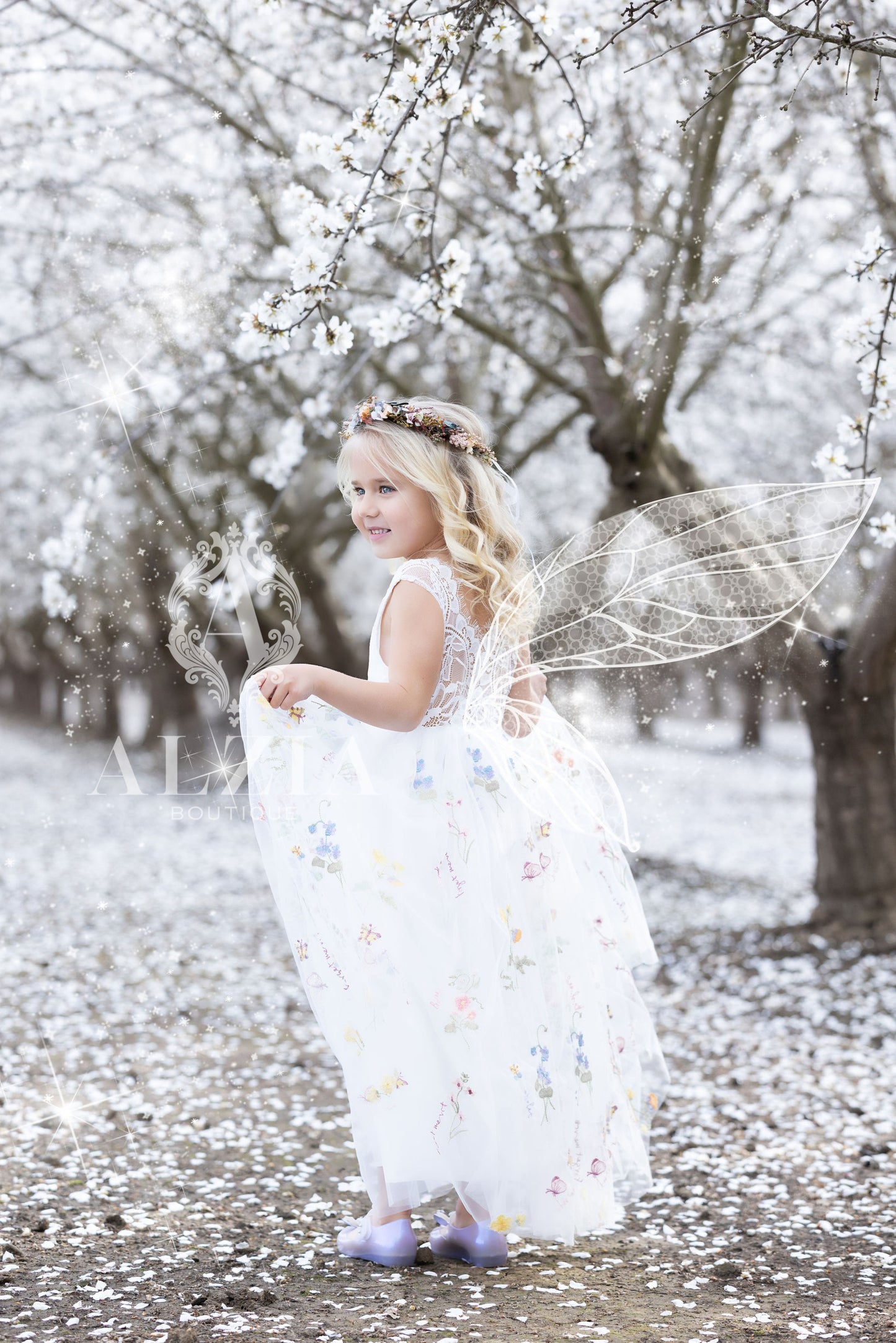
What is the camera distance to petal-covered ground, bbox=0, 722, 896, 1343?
6.54 feet

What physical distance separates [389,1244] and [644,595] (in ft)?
4.77

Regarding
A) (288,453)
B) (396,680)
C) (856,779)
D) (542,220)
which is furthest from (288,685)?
(856,779)

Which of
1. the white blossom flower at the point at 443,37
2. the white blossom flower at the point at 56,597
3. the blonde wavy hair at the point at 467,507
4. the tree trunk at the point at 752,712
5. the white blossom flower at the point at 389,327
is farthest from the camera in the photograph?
the tree trunk at the point at 752,712

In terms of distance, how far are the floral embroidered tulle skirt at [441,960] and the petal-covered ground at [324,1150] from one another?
216mm

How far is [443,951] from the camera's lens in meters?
2.11

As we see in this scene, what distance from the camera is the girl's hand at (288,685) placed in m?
2.04

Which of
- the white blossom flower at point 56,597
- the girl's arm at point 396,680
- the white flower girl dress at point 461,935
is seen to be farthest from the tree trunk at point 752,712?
the girl's arm at point 396,680

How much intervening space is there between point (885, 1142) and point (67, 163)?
4.39m

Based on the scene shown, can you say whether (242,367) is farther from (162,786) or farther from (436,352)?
(162,786)

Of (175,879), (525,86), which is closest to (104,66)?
(525,86)

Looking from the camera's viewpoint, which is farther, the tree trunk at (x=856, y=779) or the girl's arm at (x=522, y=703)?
the tree trunk at (x=856, y=779)

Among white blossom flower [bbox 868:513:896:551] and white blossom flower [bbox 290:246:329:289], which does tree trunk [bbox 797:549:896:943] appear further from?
white blossom flower [bbox 290:246:329:289]

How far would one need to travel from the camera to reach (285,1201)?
265 centimetres

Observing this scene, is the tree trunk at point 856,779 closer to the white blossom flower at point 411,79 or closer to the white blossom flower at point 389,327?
the white blossom flower at point 389,327
